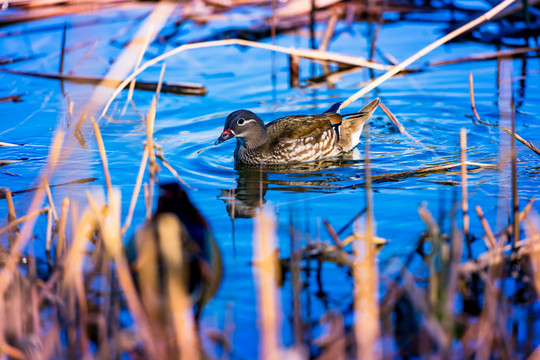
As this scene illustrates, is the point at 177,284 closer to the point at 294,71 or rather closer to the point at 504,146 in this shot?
the point at 504,146

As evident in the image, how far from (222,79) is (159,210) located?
20.1 feet

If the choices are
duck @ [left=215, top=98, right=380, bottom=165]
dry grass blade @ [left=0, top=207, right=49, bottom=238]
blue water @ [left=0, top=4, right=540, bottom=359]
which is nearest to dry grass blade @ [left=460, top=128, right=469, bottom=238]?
blue water @ [left=0, top=4, right=540, bottom=359]

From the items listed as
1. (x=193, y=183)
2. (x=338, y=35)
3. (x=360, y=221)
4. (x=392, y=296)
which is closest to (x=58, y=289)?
(x=392, y=296)

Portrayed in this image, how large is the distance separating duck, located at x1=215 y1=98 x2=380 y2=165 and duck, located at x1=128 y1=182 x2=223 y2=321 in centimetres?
339

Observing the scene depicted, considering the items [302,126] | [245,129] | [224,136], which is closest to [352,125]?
[302,126]

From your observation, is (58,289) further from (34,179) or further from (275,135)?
(275,135)

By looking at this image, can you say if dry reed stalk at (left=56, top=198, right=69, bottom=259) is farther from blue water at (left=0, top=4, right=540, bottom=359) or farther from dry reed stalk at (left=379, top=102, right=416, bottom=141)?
dry reed stalk at (left=379, top=102, right=416, bottom=141)

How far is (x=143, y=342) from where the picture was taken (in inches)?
132

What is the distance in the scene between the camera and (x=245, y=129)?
7633mm

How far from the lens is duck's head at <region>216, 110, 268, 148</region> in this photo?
7488 millimetres

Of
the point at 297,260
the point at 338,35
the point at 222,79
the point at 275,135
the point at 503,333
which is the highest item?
the point at 338,35

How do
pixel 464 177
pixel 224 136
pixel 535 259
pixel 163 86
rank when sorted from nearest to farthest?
1. pixel 535 259
2. pixel 464 177
3. pixel 224 136
4. pixel 163 86

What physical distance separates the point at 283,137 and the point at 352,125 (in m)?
1.00

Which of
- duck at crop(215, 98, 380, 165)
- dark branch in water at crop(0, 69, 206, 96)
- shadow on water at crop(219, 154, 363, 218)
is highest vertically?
dark branch in water at crop(0, 69, 206, 96)
